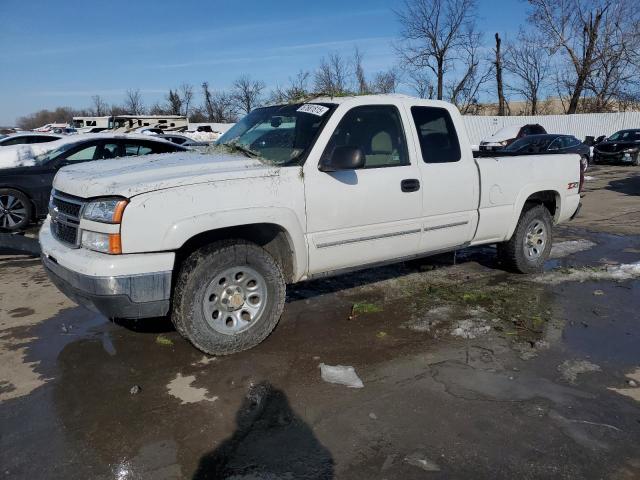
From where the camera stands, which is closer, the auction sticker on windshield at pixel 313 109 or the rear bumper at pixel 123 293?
the rear bumper at pixel 123 293

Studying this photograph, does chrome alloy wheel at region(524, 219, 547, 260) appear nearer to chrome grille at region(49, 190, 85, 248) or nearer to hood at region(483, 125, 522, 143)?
chrome grille at region(49, 190, 85, 248)

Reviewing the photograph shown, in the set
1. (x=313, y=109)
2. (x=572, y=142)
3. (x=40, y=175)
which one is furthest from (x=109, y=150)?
(x=572, y=142)

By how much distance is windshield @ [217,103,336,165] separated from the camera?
4250 mm

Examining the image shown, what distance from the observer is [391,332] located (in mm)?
4516


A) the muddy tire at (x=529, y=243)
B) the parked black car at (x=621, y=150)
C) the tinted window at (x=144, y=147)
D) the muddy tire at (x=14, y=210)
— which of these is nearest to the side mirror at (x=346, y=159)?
the muddy tire at (x=529, y=243)

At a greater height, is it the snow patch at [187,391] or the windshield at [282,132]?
the windshield at [282,132]

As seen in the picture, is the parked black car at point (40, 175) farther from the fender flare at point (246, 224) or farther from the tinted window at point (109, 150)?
the fender flare at point (246, 224)

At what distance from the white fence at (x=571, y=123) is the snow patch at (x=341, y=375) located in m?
30.4

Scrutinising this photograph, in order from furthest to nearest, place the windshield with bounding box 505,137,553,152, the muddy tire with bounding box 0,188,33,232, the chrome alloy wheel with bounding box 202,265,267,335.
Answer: the windshield with bounding box 505,137,553,152 → the muddy tire with bounding box 0,188,33,232 → the chrome alloy wheel with bounding box 202,265,267,335

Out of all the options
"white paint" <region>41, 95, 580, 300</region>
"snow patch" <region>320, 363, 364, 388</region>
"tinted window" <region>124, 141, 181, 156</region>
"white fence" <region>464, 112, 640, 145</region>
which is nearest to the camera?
"white paint" <region>41, 95, 580, 300</region>

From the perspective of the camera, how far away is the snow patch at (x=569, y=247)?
735 centimetres

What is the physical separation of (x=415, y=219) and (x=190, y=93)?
79416 mm

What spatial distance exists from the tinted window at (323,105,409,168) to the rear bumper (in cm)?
179

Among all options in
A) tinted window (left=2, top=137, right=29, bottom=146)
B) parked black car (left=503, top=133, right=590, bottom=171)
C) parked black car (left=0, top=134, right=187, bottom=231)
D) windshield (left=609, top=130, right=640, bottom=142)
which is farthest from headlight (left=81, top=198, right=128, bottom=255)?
windshield (left=609, top=130, right=640, bottom=142)
